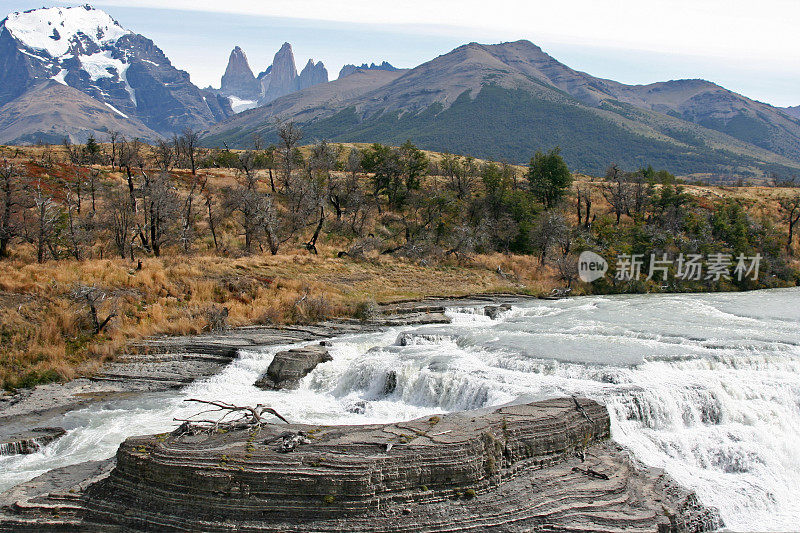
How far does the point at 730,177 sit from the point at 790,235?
129 meters

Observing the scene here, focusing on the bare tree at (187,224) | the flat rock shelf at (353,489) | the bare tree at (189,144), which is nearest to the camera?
the flat rock shelf at (353,489)

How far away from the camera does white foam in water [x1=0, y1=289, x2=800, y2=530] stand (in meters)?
13.5

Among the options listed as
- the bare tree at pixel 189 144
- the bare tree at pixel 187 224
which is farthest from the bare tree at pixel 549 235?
the bare tree at pixel 189 144

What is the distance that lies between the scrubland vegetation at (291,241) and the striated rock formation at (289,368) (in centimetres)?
580

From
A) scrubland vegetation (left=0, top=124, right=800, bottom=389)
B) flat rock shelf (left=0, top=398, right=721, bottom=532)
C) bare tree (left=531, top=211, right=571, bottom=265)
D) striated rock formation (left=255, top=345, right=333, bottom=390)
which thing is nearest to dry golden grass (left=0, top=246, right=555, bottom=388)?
scrubland vegetation (left=0, top=124, right=800, bottom=389)

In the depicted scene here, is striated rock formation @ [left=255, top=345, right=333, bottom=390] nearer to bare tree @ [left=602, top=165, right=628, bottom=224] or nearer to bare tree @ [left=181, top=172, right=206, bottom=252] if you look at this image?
bare tree @ [left=181, top=172, right=206, bottom=252]

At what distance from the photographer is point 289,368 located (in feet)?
65.8

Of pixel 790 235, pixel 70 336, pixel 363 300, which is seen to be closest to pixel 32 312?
pixel 70 336

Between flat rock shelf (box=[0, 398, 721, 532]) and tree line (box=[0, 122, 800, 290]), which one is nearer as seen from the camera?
flat rock shelf (box=[0, 398, 721, 532])

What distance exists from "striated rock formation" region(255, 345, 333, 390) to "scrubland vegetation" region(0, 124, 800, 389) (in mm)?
5797

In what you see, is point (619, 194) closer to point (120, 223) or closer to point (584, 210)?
point (584, 210)

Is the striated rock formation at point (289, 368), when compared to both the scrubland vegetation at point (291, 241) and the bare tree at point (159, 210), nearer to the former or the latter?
the scrubland vegetation at point (291, 241)

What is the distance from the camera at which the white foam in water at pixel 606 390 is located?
1352 centimetres

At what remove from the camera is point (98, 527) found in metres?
10.5
